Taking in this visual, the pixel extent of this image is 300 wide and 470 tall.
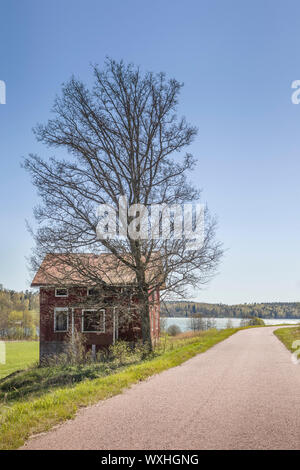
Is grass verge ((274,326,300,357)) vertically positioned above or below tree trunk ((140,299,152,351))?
below

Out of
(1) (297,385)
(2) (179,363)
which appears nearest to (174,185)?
(2) (179,363)

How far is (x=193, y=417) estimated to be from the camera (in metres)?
6.75

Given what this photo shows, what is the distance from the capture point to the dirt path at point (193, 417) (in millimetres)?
5484

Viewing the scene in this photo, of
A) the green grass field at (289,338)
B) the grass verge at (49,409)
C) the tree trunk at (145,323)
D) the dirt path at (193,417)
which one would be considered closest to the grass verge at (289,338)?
the green grass field at (289,338)

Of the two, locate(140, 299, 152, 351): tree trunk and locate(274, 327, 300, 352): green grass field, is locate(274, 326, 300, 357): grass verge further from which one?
locate(140, 299, 152, 351): tree trunk

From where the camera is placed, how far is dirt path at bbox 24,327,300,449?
5484 mm

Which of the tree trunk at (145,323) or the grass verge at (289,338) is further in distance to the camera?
the grass verge at (289,338)

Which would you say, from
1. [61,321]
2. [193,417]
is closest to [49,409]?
[193,417]

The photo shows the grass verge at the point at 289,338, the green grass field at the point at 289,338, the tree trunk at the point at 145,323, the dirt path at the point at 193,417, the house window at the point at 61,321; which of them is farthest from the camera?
the house window at the point at 61,321

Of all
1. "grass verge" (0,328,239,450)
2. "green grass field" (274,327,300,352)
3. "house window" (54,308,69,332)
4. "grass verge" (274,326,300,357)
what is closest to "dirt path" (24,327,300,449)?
"grass verge" (0,328,239,450)

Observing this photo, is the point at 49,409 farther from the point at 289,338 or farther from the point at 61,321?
the point at 61,321

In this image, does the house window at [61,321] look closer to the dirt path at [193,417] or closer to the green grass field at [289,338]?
the green grass field at [289,338]
